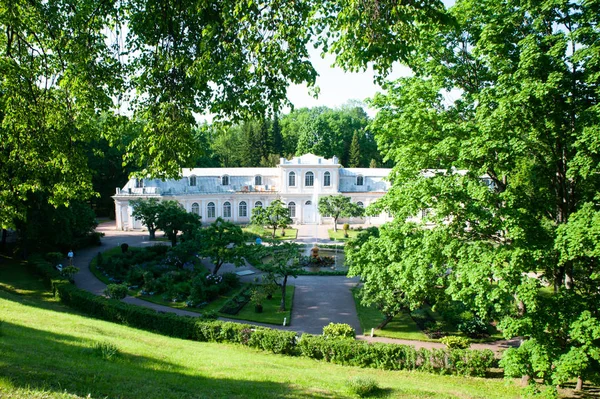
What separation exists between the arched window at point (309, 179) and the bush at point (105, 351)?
1446 inches

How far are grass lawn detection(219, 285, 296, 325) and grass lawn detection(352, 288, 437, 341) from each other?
3659 mm

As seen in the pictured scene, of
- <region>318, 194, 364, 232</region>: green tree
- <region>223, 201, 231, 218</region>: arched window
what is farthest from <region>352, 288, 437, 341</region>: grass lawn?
<region>223, 201, 231, 218</region>: arched window

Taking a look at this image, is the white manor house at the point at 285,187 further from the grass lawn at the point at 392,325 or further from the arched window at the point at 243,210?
the grass lawn at the point at 392,325

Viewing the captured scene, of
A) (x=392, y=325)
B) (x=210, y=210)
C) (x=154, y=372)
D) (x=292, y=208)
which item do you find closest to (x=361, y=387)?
(x=154, y=372)

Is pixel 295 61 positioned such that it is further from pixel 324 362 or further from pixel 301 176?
pixel 301 176

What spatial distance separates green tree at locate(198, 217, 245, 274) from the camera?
81.0 feet

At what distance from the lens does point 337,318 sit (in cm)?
2033

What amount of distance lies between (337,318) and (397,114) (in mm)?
10981

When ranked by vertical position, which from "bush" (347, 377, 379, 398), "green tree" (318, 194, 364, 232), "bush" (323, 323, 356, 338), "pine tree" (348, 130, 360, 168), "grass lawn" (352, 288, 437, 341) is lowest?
"grass lawn" (352, 288, 437, 341)

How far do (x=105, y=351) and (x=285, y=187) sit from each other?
121ft

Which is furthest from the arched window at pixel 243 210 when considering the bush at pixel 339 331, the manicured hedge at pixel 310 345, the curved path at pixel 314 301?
the bush at pixel 339 331

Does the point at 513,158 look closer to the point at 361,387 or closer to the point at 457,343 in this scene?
the point at 361,387

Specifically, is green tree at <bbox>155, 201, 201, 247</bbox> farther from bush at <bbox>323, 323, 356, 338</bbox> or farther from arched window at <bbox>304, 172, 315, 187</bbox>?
arched window at <bbox>304, 172, 315, 187</bbox>

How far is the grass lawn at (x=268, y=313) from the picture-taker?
2011 cm
